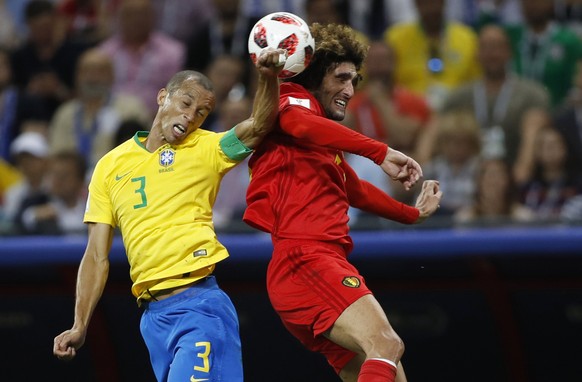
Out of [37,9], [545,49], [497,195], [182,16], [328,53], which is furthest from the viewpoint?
[37,9]

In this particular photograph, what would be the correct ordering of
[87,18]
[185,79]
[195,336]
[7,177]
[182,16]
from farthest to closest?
[87,18]
[182,16]
[7,177]
[185,79]
[195,336]

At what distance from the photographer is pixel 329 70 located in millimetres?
5926

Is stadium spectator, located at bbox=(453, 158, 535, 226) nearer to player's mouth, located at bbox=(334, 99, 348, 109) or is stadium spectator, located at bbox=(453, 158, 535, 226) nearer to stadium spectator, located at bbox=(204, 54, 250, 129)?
stadium spectator, located at bbox=(204, 54, 250, 129)

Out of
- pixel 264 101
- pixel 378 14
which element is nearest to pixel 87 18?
pixel 378 14

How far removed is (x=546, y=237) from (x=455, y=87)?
7.58 feet

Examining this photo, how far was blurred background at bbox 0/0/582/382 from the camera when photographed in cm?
860

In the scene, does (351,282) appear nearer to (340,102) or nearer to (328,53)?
(340,102)

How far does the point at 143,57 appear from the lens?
10.9m

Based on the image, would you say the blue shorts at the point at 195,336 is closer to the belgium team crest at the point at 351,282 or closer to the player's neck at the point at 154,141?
the belgium team crest at the point at 351,282

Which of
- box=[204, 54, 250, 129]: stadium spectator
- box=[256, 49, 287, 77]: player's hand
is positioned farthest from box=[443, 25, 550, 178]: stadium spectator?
box=[256, 49, 287, 77]: player's hand

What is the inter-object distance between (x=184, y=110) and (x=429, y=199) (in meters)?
1.35

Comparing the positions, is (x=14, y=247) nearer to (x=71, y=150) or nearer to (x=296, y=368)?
(x=71, y=150)

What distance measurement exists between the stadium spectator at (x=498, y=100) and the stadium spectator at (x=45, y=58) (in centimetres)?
373

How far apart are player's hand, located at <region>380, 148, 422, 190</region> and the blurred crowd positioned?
2.82 meters
